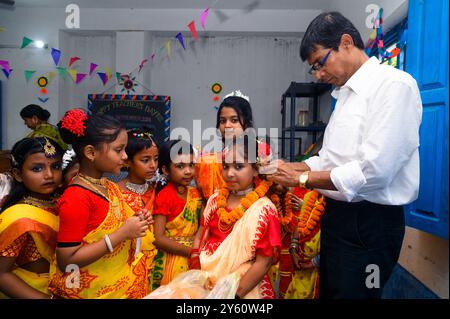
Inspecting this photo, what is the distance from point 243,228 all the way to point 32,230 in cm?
82

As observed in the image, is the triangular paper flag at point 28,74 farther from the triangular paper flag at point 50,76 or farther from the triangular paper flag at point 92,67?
the triangular paper flag at point 92,67

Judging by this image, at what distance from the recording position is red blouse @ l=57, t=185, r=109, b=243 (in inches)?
55.6

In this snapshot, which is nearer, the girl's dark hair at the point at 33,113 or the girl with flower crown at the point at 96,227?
the girl with flower crown at the point at 96,227

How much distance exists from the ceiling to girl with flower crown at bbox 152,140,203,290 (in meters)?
4.38

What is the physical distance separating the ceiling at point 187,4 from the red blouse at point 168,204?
453cm

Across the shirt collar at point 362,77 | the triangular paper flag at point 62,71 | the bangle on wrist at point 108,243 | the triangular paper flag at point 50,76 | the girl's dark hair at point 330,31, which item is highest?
the triangular paper flag at point 62,71

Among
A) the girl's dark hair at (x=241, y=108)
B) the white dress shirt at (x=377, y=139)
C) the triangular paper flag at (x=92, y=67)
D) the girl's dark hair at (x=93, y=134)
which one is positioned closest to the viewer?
the white dress shirt at (x=377, y=139)

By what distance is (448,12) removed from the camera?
1.55m

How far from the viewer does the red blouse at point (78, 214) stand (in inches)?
55.6

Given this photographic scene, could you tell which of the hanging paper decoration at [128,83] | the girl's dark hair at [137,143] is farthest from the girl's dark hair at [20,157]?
the hanging paper decoration at [128,83]

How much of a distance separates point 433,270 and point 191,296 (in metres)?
1.33

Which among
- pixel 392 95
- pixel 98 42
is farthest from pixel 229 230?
pixel 98 42

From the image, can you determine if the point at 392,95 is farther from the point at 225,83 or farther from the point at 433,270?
the point at 225,83

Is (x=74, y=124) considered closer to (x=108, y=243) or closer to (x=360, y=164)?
(x=108, y=243)
